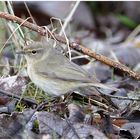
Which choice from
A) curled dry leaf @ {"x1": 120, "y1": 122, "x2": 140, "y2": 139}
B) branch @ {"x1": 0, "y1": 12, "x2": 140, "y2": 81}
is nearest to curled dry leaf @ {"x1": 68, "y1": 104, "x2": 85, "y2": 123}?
curled dry leaf @ {"x1": 120, "y1": 122, "x2": 140, "y2": 139}

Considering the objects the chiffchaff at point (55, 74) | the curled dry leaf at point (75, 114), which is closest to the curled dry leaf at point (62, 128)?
the curled dry leaf at point (75, 114)

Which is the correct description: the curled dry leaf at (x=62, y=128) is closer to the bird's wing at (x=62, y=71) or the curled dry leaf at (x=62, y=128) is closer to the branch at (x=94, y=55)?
the bird's wing at (x=62, y=71)

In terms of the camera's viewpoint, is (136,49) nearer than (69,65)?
No

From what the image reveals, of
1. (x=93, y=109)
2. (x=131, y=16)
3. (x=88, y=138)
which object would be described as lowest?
(x=88, y=138)

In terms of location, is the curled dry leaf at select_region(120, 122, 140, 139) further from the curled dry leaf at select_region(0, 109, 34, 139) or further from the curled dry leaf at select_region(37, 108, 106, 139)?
the curled dry leaf at select_region(0, 109, 34, 139)

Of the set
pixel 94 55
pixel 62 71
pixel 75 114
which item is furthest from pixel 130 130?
pixel 94 55

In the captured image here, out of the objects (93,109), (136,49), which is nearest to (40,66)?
(93,109)

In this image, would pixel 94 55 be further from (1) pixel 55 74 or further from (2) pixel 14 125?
(2) pixel 14 125

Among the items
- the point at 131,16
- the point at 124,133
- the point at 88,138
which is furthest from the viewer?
the point at 131,16

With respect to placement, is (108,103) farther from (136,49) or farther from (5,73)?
(136,49)
